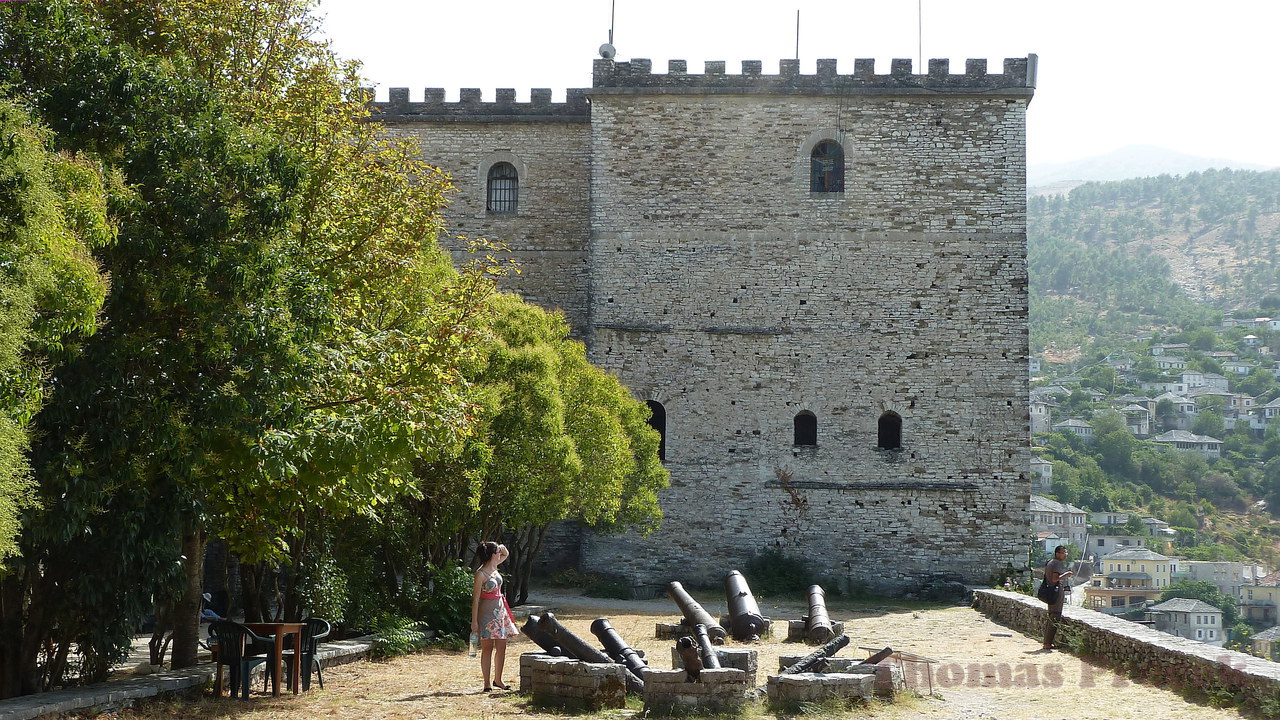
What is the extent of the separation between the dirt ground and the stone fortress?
23.5ft

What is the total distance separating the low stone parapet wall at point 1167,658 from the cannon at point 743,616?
146 inches

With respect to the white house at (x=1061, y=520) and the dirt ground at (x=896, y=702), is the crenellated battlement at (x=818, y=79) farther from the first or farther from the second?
the white house at (x=1061, y=520)

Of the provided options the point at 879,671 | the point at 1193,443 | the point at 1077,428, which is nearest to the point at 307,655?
the point at 879,671

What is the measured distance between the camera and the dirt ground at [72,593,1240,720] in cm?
934

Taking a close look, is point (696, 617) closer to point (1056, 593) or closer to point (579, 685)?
point (579, 685)

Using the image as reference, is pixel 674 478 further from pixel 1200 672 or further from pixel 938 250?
pixel 1200 672

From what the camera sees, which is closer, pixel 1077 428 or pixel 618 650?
pixel 618 650

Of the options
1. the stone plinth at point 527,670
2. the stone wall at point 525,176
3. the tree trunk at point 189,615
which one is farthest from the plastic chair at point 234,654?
the stone wall at point 525,176

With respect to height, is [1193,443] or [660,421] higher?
[660,421]

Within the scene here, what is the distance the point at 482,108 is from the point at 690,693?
748 inches

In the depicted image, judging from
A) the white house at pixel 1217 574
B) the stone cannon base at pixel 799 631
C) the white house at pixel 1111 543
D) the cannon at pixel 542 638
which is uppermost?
the cannon at pixel 542 638

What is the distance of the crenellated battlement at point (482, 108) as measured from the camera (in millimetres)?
A: 25828

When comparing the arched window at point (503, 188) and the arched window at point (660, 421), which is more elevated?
the arched window at point (503, 188)

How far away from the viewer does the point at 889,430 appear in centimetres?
2389
